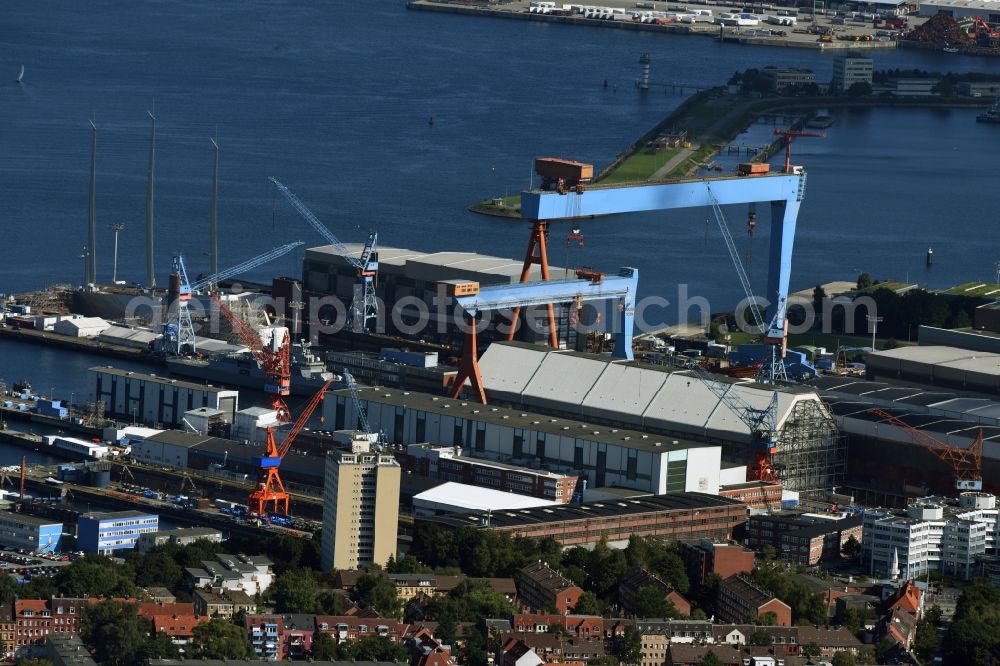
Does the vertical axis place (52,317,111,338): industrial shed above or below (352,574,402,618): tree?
below

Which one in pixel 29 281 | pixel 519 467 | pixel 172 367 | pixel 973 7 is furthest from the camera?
pixel 973 7

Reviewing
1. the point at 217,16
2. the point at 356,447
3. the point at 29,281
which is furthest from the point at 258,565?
the point at 217,16

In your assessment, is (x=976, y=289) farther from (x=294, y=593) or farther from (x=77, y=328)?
(x=294, y=593)

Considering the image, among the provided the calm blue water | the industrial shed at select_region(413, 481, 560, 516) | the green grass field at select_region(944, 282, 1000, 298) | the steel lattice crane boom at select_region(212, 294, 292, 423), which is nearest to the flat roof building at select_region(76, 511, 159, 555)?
the industrial shed at select_region(413, 481, 560, 516)

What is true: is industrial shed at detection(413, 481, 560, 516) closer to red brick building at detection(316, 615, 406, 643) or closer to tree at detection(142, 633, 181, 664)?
red brick building at detection(316, 615, 406, 643)

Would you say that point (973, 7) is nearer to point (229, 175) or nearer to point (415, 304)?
point (229, 175)

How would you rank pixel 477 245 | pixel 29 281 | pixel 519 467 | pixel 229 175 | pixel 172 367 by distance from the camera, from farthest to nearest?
pixel 229 175
pixel 477 245
pixel 29 281
pixel 172 367
pixel 519 467

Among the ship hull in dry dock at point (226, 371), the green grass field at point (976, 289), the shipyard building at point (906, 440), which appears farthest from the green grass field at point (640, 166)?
the shipyard building at point (906, 440)
